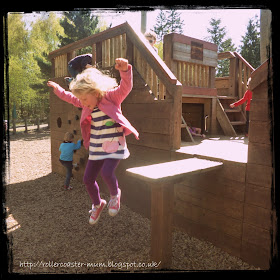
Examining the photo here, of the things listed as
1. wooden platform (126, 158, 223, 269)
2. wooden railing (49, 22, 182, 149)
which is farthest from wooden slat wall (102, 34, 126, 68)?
wooden platform (126, 158, 223, 269)

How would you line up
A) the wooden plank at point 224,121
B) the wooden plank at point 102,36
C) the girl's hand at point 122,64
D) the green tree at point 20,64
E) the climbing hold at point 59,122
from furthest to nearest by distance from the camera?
1. the green tree at point 20,64
2. the climbing hold at point 59,122
3. the wooden plank at point 224,121
4. the wooden plank at point 102,36
5. the girl's hand at point 122,64

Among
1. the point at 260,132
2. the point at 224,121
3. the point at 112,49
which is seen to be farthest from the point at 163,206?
the point at 224,121

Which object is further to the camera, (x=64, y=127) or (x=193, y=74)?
(x=64, y=127)

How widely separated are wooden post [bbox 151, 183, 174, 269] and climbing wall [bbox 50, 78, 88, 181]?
3262 millimetres

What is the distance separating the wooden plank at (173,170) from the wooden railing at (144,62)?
2.43ft

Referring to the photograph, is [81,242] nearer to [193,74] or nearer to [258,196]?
[258,196]

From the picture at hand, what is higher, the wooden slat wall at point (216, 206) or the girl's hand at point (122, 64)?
the girl's hand at point (122, 64)

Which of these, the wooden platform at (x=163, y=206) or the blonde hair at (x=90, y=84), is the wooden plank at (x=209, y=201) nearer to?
the wooden platform at (x=163, y=206)

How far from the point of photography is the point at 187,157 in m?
3.59

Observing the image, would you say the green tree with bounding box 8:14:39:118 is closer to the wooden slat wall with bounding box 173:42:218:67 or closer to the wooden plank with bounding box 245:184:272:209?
the wooden slat wall with bounding box 173:42:218:67

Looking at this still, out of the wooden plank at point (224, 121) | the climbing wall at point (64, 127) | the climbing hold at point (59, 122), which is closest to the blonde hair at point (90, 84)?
the climbing wall at point (64, 127)

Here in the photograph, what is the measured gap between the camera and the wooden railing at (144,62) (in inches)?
147

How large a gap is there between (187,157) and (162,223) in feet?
3.51

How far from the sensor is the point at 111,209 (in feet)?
8.75
